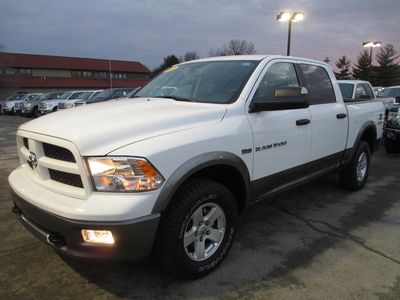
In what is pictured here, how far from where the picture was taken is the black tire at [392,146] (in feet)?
29.1

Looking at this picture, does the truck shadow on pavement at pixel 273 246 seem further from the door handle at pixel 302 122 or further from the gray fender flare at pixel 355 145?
the door handle at pixel 302 122

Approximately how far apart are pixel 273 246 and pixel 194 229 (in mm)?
1144

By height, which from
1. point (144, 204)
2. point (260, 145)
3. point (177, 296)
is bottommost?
point (177, 296)

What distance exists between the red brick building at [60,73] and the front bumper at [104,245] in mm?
46112

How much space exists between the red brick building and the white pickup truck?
4504cm

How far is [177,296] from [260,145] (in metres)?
1.51

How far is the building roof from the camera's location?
51.3m

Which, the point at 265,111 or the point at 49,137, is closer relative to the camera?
the point at 49,137

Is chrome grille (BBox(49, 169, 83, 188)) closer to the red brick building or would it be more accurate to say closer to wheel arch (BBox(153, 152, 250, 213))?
wheel arch (BBox(153, 152, 250, 213))

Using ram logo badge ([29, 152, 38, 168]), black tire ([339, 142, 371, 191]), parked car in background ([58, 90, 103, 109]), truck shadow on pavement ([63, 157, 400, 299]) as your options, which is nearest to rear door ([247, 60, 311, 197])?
truck shadow on pavement ([63, 157, 400, 299])

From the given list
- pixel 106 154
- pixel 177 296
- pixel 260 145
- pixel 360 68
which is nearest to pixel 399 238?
pixel 260 145

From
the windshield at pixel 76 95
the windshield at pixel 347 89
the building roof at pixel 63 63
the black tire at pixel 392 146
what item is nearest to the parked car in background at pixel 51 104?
the windshield at pixel 76 95

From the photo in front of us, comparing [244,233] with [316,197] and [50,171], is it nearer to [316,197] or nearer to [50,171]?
[316,197]

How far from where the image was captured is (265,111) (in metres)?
3.58
